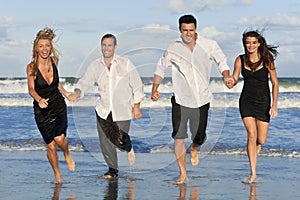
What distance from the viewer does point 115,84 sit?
7.66m

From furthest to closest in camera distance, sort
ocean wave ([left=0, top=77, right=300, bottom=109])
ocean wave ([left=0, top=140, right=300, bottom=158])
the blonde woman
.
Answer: ocean wave ([left=0, top=140, right=300, bottom=158]) → ocean wave ([left=0, top=77, right=300, bottom=109]) → the blonde woman

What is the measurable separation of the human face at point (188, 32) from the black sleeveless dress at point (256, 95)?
77cm

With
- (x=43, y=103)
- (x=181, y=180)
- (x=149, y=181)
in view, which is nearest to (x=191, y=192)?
(x=181, y=180)

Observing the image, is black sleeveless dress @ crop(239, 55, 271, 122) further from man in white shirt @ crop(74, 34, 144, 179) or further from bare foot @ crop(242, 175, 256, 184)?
man in white shirt @ crop(74, 34, 144, 179)

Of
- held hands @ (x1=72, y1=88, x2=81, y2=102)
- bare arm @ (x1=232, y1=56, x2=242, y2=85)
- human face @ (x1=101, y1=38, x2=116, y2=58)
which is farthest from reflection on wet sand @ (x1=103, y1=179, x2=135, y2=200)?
bare arm @ (x1=232, y1=56, x2=242, y2=85)

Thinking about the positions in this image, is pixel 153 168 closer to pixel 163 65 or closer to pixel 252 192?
pixel 163 65

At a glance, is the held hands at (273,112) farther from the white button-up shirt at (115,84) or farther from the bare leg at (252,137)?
the white button-up shirt at (115,84)

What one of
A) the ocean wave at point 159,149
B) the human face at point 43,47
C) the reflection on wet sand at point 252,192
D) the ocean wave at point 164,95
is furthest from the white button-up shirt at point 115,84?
the ocean wave at point 159,149

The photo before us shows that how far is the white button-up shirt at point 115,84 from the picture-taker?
767cm

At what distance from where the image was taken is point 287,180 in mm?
7734

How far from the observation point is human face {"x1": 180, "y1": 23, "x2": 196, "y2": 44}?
7.29 m

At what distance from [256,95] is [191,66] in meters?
0.94

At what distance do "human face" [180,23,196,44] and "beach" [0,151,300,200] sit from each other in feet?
5.79

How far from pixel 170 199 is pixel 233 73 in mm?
1991
